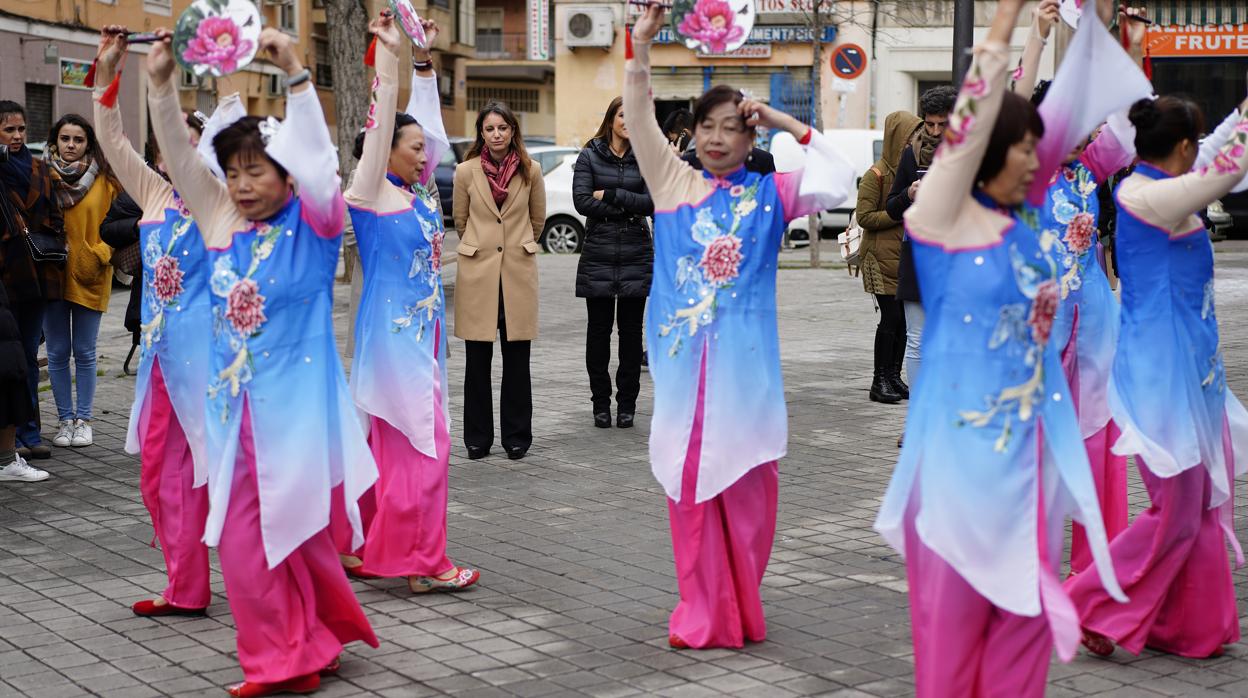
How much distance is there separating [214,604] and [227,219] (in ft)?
5.55

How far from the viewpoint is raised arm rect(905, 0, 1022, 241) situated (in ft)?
13.1

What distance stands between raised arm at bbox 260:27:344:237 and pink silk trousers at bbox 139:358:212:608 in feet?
4.94

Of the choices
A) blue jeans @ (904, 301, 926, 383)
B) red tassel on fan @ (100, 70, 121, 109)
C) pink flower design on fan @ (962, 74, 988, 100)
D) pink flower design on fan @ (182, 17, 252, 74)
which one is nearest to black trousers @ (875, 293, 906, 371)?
blue jeans @ (904, 301, 926, 383)

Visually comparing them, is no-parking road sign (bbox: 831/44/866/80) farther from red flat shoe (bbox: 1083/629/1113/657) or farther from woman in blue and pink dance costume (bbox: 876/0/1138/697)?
woman in blue and pink dance costume (bbox: 876/0/1138/697)

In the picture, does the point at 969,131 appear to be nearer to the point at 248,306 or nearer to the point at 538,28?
the point at 248,306

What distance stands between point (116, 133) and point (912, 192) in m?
4.07

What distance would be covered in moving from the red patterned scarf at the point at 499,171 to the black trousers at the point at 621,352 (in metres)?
1.19

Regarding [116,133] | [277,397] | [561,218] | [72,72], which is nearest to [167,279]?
[116,133]

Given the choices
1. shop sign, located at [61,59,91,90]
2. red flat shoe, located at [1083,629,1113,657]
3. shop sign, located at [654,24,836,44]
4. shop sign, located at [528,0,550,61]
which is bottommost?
red flat shoe, located at [1083,629,1113,657]

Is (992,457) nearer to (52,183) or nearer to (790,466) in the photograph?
(790,466)

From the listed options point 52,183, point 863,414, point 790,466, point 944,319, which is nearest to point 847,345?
point 863,414

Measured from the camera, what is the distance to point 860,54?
21.0m

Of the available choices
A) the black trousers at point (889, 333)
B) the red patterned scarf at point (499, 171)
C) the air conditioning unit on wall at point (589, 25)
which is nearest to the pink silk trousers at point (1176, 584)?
the red patterned scarf at point (499, 171)

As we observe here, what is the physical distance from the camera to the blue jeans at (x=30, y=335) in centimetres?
904
